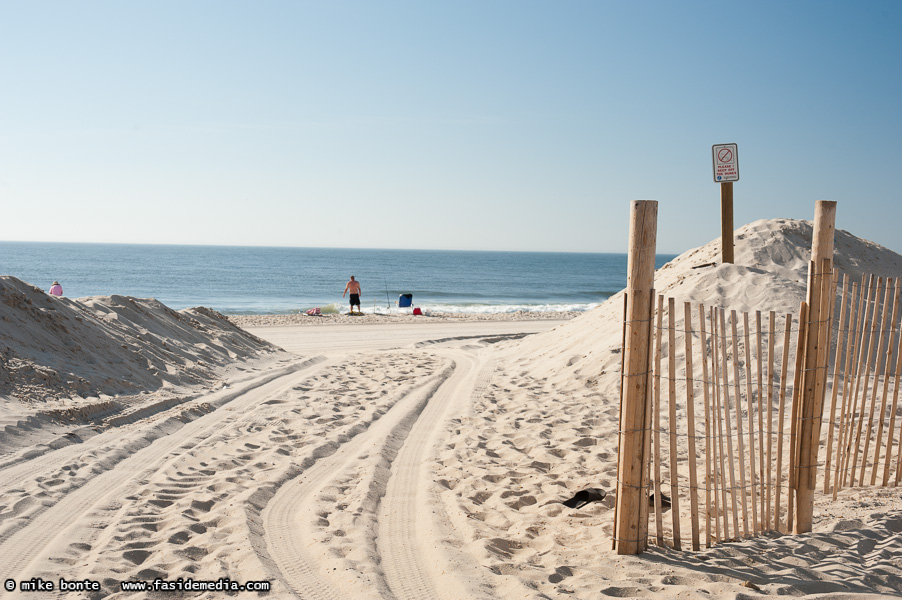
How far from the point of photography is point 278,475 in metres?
5.08

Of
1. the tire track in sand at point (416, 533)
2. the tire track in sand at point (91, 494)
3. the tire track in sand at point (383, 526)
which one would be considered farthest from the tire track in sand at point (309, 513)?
the tire track in sand at point (91, 494)

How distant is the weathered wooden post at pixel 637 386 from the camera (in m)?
3.56

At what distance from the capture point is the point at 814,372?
4.07m

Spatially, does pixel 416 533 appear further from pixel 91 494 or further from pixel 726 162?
pixel 726 162

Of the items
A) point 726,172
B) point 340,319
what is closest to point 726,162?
point 726,172

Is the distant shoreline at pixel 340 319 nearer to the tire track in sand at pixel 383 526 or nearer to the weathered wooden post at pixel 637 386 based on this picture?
the tire track in sand at pixel 383 526

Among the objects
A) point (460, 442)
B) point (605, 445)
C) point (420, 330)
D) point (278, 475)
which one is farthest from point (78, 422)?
point (420, 330)

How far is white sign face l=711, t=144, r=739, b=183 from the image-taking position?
8883 mm

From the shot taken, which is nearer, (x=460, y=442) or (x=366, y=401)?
(x=460, y=442)

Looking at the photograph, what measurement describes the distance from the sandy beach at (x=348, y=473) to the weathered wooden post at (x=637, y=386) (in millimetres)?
191

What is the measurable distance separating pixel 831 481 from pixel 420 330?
44.6ft

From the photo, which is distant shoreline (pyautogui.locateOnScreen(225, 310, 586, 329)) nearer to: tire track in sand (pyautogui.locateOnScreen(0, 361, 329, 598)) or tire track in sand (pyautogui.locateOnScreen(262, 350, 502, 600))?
tire track in sand (pyautogui.locateOnScreen(0, 361, 329, 598))

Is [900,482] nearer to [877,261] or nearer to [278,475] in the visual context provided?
[278,475]

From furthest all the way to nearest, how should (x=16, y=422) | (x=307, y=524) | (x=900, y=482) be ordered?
1. (x=16, y=422)
2. (x=900, y=482)
3. (x=307, y=524)
